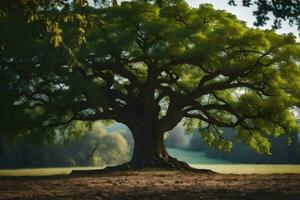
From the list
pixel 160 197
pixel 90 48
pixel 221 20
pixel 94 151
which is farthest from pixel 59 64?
pixel 94 151

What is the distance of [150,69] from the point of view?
102 ft

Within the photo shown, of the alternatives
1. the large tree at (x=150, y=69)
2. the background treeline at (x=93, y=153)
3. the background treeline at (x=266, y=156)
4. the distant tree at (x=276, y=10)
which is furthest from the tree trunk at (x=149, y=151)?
the background treeline at (x=266, y=156)

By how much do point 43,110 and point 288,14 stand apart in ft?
56.5

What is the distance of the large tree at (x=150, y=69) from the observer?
87.3 feet

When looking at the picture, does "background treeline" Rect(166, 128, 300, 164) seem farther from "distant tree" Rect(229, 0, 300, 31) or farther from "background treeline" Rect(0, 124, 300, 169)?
"distant tree" Rect(229, 0, 300, 31)

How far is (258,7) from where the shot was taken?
18.2 m

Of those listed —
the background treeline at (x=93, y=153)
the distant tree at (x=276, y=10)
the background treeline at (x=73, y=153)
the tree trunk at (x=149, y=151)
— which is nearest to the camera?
the distant tree at (x=276, y=10)

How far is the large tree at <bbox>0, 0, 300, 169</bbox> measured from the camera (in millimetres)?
26609

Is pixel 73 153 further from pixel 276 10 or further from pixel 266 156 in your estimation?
pixel 276 10

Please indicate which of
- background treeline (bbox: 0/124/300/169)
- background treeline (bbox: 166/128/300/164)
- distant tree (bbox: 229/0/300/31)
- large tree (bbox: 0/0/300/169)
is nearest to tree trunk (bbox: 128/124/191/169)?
large tree (bbox: 0/0/300/169)

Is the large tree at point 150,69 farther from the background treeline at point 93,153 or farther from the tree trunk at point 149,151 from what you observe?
the background treeline at point 93,153

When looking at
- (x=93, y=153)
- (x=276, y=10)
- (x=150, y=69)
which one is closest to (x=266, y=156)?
(x=93, y=153)

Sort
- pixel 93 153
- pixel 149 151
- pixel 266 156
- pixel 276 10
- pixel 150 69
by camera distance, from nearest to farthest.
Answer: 1. pixel 276 10
2. pixel 150 69
3. pixel 149 151
4. pixel 93 153
5. pixel 266 156

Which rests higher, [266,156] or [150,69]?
[150,69]
